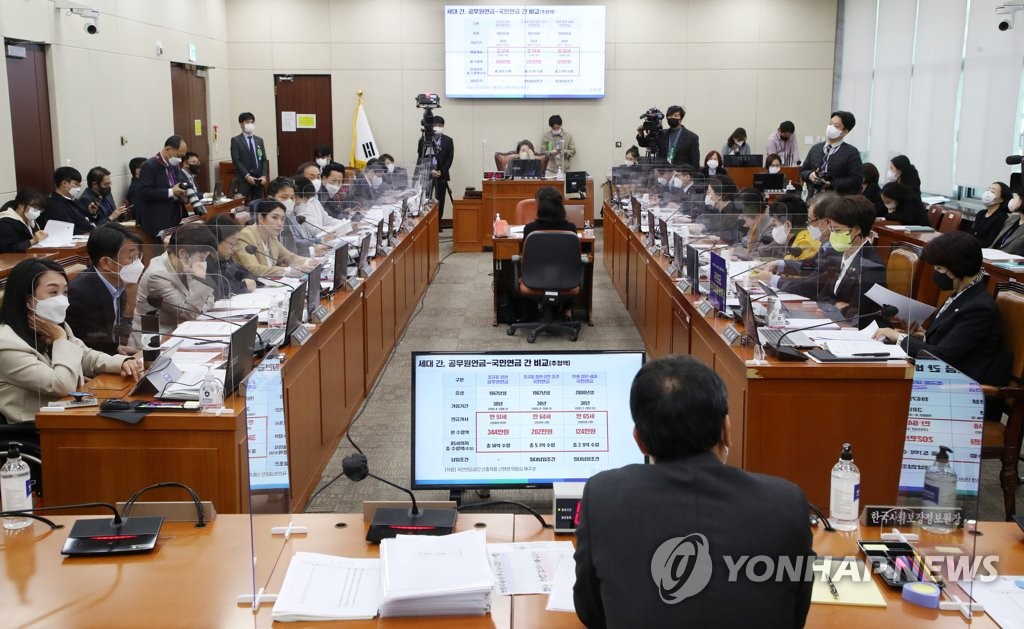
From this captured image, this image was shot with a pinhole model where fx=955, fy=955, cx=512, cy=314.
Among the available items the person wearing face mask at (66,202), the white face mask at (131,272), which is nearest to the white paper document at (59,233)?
the person wearing face mask at (66,202)

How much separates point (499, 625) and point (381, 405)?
3829 millimetres

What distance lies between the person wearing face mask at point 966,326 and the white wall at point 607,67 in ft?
32.5

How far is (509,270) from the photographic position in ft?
25.5

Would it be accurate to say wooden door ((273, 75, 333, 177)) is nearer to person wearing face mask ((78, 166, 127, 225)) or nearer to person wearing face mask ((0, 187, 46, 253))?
person wearing face mask ((78, 166, 127, 225))

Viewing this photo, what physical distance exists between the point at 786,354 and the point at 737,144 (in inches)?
394

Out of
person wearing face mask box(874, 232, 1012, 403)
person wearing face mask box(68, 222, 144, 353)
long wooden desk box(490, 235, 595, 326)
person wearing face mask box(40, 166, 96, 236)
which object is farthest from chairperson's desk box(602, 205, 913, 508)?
person wearing face mask box(40, 166, 96, 236)

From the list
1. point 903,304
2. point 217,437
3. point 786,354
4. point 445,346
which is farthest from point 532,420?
point 445,346

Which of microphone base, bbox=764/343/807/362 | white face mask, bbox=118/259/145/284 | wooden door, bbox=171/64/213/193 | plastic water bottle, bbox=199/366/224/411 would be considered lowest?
plastic water bottle, bbox=199/366/224/411

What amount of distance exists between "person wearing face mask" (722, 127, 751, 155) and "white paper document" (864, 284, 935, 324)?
360 inches

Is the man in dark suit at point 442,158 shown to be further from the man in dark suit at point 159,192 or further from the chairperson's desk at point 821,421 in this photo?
the chairperson's desk at point 821,421

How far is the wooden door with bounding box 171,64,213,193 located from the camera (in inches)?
454

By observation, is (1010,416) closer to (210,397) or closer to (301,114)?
(210,397)

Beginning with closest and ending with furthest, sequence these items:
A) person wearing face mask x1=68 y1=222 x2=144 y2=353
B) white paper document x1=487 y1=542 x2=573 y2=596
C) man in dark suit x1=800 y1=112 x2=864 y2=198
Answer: white paper document x1=487 y1=542 x2=573 y2=596
person wearing face mask x1=68 y1=222 x2=144 y2=353
man in dark suit x1=800 y1=112 x2=864 y2=198

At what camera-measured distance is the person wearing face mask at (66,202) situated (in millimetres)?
7488
